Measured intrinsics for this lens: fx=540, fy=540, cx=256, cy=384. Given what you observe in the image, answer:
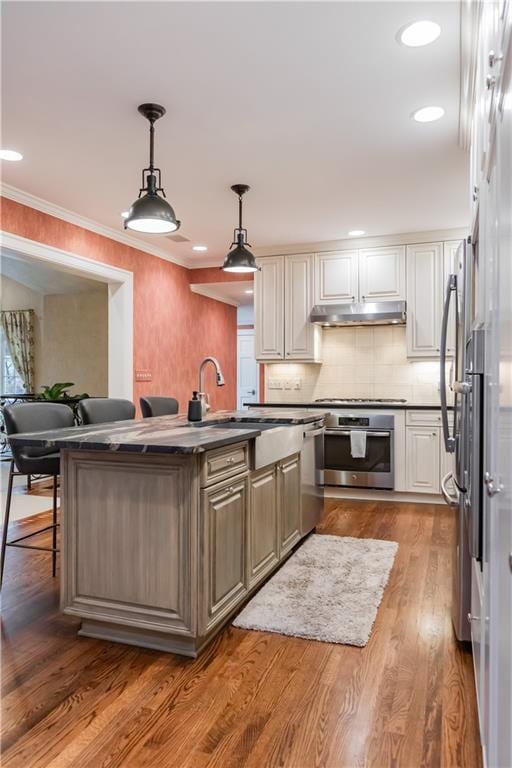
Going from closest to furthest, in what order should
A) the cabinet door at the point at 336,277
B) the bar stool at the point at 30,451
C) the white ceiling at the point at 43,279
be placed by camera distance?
the bar stool at the point at 30,451 → the cabinet door at the point at 336,277 → the white ceiling at the point at 43,279

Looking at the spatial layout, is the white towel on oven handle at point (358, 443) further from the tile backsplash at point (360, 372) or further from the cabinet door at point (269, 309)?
the cabinet door at point (269, 309)

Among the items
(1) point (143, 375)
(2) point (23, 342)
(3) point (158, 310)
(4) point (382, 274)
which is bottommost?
(1) point (143, 375)

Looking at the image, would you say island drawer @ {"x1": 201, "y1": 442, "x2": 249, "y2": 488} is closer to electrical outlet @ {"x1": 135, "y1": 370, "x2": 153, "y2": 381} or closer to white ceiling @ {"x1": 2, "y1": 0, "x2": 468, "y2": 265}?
white ceiling @ {"x1": 2, "y1": 0, "x2": 468, "y2": 265}

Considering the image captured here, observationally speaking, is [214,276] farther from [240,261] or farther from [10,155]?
[10,155]

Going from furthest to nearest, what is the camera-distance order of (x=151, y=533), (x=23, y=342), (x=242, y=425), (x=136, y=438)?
(x=23, y=342)
(x=242, y=425)
(x=136, y=438)
(x=151, y=533)

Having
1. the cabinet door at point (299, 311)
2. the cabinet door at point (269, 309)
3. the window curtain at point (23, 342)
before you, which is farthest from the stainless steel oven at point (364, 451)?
the window curtain at point (23, 342)

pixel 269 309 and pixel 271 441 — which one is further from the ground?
pixel 269 309

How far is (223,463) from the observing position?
95.6 inches

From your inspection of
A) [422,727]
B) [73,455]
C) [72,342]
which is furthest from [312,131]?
[72,342]

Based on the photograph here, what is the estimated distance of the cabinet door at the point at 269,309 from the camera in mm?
5961

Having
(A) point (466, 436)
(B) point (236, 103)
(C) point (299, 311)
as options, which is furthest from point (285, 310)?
(A) point (466, 436)

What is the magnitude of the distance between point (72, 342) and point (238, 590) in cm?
607

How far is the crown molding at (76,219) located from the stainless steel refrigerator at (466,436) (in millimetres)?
3440

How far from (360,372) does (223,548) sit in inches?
152
